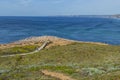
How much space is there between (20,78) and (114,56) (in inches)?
714

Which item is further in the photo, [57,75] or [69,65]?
[69,65]

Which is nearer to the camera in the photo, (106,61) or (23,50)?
(106,61)

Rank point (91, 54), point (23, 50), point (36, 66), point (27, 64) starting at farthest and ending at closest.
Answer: point (23, 50) → point (91, 54) → point (27, 64) → point (36, 66)

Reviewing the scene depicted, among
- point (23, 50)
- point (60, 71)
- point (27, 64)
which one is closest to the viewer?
point (60, 71)

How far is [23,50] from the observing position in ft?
197

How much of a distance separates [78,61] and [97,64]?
3669 mm

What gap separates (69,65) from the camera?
Result: 42312 mm

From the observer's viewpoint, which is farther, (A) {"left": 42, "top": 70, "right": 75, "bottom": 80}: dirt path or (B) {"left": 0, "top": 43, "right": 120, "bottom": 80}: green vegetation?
(B) {"left": 0, "top": 43, "right": 120, "bottom": 80}: green vegetation

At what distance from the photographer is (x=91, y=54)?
5000cm

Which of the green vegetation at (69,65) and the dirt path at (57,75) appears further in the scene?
the green vegetation at (69,65)

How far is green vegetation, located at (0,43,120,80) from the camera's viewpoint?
116 ft

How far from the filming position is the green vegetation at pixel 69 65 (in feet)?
116

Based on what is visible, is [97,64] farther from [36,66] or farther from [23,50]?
[23,50]

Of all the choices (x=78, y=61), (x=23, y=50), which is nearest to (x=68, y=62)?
(x=78, y=61)
